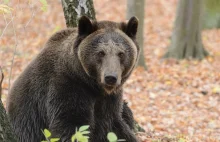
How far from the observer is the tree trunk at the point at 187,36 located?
1466 centimetres

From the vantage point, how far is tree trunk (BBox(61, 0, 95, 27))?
6598 mm

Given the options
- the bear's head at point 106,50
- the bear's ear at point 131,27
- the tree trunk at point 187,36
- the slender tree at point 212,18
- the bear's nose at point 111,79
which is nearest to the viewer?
the bear's nose at point 111,79

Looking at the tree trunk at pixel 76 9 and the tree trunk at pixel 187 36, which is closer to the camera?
the tree trunk at pixel 76 9

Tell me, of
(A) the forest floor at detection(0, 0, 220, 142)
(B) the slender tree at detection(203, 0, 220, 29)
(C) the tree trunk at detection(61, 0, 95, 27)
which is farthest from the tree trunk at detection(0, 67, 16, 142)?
(B) the slender tree at detection(203, 0, 220, 29)

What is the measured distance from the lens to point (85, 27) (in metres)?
5.16

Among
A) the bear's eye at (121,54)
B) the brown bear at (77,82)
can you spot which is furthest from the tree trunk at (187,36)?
the bear's eye at (121,54)

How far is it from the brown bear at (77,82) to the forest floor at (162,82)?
1326 mm

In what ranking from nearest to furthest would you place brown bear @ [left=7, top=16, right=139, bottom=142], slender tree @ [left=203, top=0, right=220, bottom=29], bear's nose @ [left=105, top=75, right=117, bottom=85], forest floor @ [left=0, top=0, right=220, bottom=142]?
1. bear's nose @ [left=105, top=75, right=117, bottom=85]
2. brown bear @ [left=7, top=16, right=139, bottom=142]
3. forest floor @ [left=0, top=0, right=220, bottom=142]
4. slender tree @ [left=203, top=0, right=220, bottom=29]

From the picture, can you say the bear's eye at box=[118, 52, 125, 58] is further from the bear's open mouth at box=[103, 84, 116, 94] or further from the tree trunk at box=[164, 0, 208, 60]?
the tree trunk at box=[164, 0, 208, 60]

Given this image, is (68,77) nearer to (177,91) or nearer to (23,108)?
(23,108)

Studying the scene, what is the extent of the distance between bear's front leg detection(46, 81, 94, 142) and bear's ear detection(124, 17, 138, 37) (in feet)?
3.17

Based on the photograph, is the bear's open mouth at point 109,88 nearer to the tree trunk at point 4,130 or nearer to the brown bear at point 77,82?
the brown bear at point 77,82

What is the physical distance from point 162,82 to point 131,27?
6.83 meters

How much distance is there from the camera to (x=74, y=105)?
512 centimetres
